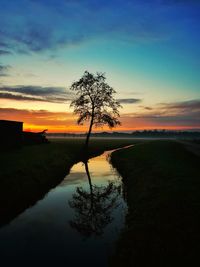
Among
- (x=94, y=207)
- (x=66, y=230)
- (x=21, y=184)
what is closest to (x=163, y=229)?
(x=66, y=230)

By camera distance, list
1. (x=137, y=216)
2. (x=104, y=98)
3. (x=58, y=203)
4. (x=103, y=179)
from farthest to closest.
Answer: (x=104, y=98), (x=103, y=179), (x=58, y=203), (x=137, y=216)

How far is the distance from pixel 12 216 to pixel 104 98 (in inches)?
1948

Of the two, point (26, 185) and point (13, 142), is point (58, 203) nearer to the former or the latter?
point (26, 185)

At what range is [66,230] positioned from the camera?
52.3 ft

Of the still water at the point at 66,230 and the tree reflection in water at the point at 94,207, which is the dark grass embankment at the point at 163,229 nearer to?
the still water at the point at 66,230

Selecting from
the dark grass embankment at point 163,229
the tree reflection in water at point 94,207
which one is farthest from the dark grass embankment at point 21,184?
the dark grass embankment at point 163,229

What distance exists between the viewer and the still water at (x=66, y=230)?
492 inches

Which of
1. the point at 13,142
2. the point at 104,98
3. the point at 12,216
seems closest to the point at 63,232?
the point at 12,216

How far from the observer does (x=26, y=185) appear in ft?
78.3

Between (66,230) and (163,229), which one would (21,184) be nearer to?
(66,230)

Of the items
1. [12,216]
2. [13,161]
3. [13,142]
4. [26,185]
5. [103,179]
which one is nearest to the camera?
[12,216]

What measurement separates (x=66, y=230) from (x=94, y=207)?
223 inches

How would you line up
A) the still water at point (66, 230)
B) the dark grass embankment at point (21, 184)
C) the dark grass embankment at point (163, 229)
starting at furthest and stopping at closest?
the dark grass embankment at point (21, 184) < the still water at point (66, 230) < the dark grass embankment at point (163, 229)

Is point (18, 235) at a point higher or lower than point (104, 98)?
lower
